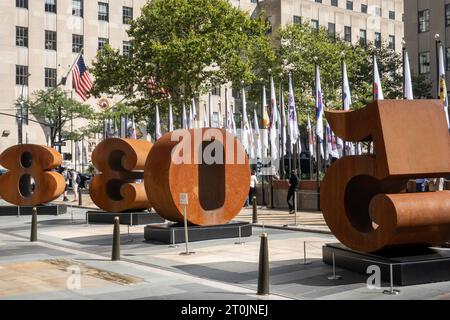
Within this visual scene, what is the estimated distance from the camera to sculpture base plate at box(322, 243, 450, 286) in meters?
10.5

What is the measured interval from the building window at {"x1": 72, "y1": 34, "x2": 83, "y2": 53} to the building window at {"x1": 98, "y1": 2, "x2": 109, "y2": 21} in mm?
3479

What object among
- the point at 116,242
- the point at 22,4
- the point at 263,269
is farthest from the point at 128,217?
the point at 22,4

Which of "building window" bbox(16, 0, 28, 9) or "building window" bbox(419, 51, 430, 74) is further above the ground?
"building window" bbox(16, 0, 28, 9)

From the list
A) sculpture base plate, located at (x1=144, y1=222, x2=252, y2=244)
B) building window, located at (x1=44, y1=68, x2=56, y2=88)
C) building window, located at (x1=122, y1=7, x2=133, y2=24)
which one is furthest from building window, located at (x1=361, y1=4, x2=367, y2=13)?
sculpture base plate, located at (x1=144, y1=222, x2=252, y2=244)

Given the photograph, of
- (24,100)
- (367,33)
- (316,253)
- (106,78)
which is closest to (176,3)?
(106,78)

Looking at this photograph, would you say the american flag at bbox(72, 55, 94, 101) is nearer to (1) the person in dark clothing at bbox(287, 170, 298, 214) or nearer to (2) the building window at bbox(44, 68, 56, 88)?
(2) the building window at bbox(44, 68, 56, 88)

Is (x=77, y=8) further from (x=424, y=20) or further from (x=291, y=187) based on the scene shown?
(x=291, y=187)

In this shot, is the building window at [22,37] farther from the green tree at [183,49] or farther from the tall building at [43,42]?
the green tree at [183,49]

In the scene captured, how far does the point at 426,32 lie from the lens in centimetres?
5303

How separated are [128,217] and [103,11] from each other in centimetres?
4959

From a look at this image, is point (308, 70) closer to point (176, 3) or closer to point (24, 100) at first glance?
point (176, 3)

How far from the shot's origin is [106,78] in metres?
43.1
